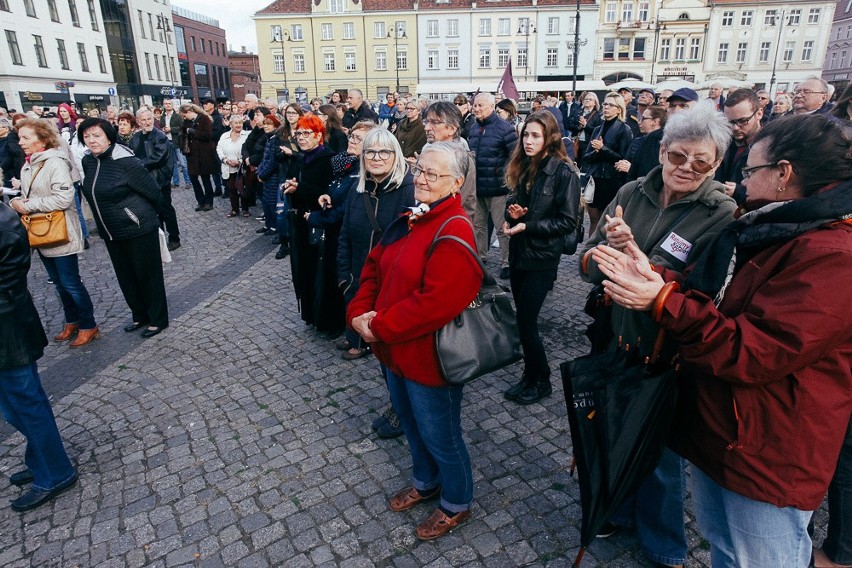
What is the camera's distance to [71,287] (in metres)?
5.28

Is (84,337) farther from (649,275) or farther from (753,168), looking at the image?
(753,168)

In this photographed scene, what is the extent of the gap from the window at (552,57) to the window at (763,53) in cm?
1982

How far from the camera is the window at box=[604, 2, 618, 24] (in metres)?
51.7

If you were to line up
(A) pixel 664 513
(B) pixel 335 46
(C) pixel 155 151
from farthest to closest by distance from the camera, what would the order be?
(B) pixel 335 46, (C) pixel 155 151, (A) pixel 664 513

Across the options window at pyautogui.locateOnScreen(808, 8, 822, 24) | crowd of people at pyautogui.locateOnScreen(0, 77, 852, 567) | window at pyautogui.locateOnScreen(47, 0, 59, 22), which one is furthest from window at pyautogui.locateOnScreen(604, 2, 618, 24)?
crowd of people at pyautogui.locateOnScreen(0, 77, 852, 567)

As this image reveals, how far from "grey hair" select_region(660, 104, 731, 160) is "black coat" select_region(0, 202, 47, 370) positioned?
11.5ft

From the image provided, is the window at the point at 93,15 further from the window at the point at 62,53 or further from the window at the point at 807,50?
the window at the point at 807,50

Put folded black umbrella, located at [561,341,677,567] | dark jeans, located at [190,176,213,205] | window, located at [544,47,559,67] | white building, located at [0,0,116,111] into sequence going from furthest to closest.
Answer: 1. window, located at [544,47,559,67]
2. white building, located at [0,0,116,111]
3. dark jeans, located at [190,176,213,205]
4. folded black umbrella, located at [561,341,677,567]

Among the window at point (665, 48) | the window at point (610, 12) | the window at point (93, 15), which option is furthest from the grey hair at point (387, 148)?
the window at point (665, 48)

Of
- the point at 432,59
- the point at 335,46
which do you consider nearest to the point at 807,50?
the point at 432,59

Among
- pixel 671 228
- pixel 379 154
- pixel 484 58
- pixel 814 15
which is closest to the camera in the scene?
pixel 671 228

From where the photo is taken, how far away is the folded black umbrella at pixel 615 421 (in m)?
2.01

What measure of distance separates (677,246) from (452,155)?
44.1 inches

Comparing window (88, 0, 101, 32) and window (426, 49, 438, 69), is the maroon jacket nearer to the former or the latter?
window (88, 0, 101, 32)
